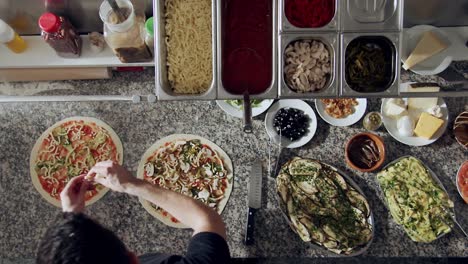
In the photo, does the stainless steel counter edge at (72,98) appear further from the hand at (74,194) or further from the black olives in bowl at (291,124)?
the black olives in bowl at (291,124)

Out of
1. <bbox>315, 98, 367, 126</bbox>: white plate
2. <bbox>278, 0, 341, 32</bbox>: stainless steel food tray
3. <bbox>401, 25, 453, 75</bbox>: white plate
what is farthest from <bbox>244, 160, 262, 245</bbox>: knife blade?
<bbox>401, 25, 453, 75</bbox>: white plate

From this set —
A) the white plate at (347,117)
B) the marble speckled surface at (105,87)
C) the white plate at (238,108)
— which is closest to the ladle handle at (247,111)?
the white plate at (238,108)

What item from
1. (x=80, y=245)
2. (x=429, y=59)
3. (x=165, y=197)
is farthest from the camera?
(x=429, y=59)

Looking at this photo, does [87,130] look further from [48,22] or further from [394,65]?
[394,65]

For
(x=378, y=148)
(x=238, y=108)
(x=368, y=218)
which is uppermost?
(x=238, y=108)

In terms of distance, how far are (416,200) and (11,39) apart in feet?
4.77

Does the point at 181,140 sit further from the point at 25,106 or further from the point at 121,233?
the point at 25,106

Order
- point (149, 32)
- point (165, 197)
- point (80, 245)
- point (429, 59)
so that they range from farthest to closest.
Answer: point (429, 59)
point (149, 32)
point (165, 197)
point (80, 245)

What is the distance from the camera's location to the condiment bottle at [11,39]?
1.55 m

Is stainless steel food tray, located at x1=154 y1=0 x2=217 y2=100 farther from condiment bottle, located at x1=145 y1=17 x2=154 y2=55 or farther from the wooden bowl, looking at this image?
the wooden bowl

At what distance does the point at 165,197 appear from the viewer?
1458 mm

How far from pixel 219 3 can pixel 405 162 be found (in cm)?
84

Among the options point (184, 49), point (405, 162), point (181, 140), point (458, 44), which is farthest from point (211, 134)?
point (458, 44)

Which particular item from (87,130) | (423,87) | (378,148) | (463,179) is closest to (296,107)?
(378,148)
